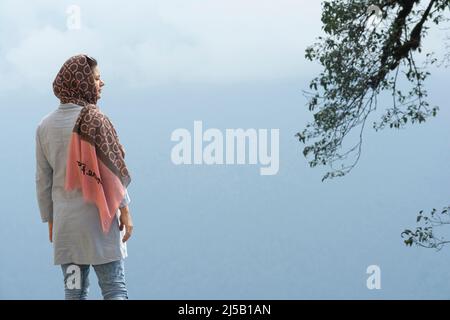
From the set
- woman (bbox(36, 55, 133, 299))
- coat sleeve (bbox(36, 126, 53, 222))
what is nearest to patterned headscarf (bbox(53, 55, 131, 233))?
woman (bbox(36, 55, 133, 299))

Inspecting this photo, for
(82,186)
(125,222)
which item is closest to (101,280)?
(125,222)

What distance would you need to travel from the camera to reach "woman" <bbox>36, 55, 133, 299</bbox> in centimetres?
238

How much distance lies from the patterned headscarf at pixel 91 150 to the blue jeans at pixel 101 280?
5.2 inches

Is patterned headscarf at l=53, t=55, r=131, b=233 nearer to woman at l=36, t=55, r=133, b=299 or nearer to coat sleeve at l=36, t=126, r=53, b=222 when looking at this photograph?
woman at l=36, t=55, r=133, b=299

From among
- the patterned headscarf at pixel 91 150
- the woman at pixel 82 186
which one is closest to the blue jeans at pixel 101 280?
the woman at pixel 82 186

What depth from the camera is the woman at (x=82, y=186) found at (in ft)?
7.80

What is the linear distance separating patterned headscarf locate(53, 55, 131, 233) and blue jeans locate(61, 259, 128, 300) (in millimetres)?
131

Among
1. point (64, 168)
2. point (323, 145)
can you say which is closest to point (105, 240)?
point (64, 168)

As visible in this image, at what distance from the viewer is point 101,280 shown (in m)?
2.38

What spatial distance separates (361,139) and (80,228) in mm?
1695

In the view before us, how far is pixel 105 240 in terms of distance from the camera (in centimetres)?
238

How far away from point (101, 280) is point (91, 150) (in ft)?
1.36
